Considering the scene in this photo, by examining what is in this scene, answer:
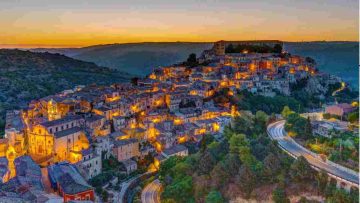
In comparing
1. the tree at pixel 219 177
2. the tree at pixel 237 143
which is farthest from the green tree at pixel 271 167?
the tree at pixel 237 143

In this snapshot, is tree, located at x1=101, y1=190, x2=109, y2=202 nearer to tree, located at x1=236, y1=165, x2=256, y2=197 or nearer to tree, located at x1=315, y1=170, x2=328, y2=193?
tree, located at x1=236, y1=165, x2=256, y2=197

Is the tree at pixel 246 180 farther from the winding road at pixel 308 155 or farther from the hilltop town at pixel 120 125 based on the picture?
the hilltop town at pixel 120 125

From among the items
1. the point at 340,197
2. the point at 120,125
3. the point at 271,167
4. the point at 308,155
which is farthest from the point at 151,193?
the point at 340,197

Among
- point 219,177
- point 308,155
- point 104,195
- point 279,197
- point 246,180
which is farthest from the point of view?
point 104,195

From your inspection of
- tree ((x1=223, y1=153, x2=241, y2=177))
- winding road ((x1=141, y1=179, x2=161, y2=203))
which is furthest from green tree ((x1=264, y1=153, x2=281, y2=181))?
winding road ((x1=141, y1=179, x2=161, y2=203))

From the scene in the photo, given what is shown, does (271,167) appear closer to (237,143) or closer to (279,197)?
(279,197)

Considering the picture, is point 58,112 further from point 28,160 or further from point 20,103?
point 20,103
